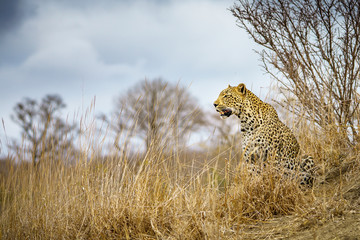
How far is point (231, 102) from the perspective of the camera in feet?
15.3

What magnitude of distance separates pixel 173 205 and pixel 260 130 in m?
1.76

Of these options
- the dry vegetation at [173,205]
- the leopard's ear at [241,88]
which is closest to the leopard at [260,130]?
the leopard's ear at [241,88]

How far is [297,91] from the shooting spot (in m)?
5.27

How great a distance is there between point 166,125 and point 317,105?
264cm

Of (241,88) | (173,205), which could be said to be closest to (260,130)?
(241,88)

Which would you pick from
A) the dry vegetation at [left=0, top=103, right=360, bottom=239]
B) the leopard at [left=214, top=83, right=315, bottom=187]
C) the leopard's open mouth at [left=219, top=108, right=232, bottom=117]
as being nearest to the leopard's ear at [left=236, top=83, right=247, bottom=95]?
the leopard at [left=214, top=83, right=315, bottom=187]

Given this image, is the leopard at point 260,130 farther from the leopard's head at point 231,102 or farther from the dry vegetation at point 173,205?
the dry vegetation at point 173,205

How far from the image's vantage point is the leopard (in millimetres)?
4406

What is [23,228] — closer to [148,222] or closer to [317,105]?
[148,222]

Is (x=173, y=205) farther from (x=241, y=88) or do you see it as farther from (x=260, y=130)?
(x=241, y=88)

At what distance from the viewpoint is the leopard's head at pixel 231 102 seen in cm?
464

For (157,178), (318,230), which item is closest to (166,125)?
(157,178)

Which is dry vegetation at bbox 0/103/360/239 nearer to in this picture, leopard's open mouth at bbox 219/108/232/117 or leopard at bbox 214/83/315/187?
leopard at bbox 214/83/315/187

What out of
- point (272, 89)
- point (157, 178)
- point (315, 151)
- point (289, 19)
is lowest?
point (157, 178)
